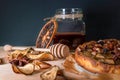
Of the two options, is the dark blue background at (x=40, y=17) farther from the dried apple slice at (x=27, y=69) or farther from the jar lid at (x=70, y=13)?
the dried apple slice at (x=27, y=69)

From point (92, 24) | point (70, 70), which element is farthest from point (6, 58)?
point (92, 24)

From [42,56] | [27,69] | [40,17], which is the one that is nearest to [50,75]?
[27,69]

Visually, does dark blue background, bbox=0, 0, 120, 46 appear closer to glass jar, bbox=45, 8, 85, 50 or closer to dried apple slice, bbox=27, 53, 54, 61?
glass jar, bbox=45, 8, 85, 50

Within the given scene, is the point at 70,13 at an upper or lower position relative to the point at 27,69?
upper

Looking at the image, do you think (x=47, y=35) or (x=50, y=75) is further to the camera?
(x=47, y=35)

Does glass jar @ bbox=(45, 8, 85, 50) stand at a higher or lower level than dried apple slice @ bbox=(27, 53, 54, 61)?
higher

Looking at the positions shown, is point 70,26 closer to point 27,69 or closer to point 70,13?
point 70,13

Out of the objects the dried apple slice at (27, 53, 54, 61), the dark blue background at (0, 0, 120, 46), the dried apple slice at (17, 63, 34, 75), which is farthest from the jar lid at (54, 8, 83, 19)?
the dried apple slice at (17, 63, 34, 75)
